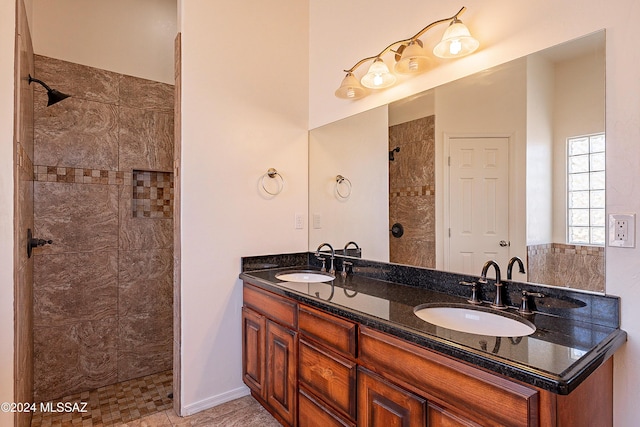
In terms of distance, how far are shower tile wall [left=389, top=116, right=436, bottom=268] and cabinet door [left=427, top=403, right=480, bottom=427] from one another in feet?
2.66

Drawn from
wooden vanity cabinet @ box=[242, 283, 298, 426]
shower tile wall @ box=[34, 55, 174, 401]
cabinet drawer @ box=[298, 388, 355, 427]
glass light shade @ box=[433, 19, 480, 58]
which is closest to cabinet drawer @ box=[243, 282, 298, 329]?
wooden vanity cabinet @ box=[242, 283, 298, 426]

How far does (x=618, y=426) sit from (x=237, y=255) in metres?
1.99

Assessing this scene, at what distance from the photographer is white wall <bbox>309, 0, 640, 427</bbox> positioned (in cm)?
115

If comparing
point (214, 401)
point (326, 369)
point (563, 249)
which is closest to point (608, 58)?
point (563, 249)

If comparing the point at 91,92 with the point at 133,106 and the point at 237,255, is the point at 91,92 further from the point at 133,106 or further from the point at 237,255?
the point at 237,255

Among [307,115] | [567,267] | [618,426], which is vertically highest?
[307,115]

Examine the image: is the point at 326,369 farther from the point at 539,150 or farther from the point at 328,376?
the point at 539,150

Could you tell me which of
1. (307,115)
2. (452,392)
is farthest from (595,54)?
(307,115)

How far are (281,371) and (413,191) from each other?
1233 mm

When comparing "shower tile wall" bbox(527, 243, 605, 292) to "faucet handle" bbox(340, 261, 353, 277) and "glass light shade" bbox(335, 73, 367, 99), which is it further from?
"glass light shade" bbox(335, 73, 367, 99)

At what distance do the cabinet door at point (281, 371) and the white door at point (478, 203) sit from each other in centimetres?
94

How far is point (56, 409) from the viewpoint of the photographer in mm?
2234

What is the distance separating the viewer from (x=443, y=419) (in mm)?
1080

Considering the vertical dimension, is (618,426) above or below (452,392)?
below
